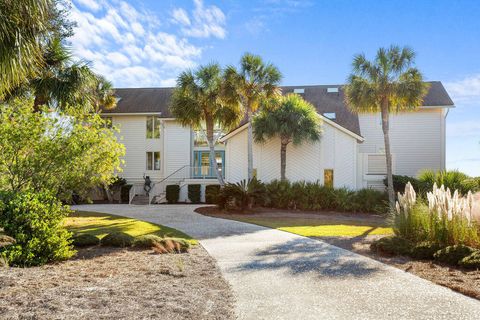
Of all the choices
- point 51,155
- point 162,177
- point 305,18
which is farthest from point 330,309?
point 162,177

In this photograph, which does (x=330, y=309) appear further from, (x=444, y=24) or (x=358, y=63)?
(x=358, y=63)

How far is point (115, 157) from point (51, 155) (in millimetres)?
1787

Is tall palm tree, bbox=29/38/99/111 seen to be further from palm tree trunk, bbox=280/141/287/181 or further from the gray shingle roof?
the gray shingle roof

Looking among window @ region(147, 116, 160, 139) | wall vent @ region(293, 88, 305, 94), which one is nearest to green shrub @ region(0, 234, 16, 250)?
window @ region(147, 116, 160, 139)

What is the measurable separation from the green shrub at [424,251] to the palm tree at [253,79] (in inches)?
548

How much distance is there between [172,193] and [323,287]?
70.5 ft

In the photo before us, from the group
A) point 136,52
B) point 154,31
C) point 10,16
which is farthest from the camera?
point 136,52

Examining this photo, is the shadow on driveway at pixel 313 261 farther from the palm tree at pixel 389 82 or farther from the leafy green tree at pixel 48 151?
the palm tree at pixel 389 82

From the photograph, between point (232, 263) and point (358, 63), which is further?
point (358, 63)

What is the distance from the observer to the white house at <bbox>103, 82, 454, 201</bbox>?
2315 cm

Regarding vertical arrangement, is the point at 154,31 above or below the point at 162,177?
above

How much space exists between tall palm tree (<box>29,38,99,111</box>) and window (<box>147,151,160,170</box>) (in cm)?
1526

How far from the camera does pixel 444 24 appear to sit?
1181cm

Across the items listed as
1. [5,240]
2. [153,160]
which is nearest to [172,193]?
[153,160]
